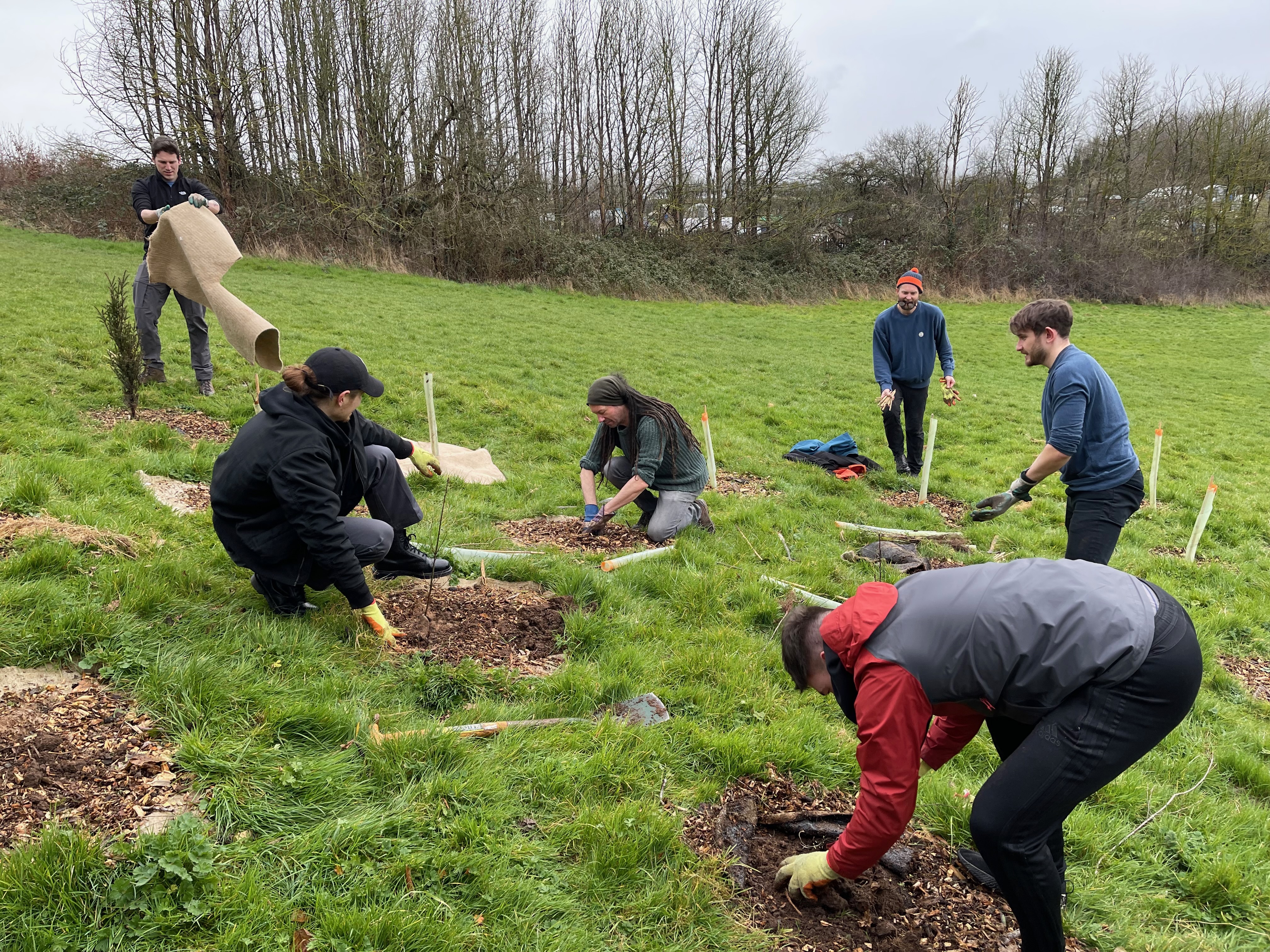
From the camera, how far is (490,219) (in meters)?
23.3

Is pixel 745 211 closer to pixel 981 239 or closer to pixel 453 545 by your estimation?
pixel 981 239

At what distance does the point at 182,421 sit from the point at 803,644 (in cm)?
702

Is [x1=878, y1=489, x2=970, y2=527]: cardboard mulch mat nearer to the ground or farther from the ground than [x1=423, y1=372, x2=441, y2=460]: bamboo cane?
nearer to the ground

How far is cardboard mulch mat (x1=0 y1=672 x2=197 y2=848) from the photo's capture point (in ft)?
7.35

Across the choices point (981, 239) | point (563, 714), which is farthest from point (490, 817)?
point (981, 239)

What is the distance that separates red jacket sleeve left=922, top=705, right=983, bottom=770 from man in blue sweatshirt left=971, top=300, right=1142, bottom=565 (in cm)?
215

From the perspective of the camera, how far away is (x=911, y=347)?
25.8 feet

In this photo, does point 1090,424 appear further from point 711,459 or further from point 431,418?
point 431,418

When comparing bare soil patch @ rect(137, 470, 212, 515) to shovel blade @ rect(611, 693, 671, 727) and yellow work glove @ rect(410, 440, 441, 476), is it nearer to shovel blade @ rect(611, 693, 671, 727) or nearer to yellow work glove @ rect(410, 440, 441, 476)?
yellow work glove @ rect(410, 440, 441, 476)

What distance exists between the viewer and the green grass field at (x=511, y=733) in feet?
7.28

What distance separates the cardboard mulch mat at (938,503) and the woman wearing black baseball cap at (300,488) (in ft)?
18.2

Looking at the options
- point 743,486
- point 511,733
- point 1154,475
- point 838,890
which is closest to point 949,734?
point 838,890

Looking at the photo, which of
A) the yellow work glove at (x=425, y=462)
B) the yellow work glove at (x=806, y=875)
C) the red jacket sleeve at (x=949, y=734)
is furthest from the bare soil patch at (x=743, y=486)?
the yellow work glove at (x=806, y=875)

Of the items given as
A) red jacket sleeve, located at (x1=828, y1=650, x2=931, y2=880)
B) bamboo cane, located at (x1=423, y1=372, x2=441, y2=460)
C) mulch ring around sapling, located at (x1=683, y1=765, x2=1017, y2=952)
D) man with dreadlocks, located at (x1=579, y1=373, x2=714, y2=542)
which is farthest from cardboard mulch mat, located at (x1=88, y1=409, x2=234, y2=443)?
red jacket sleeve, located at (x1=828, y1=650, x2=931, y2=880)
